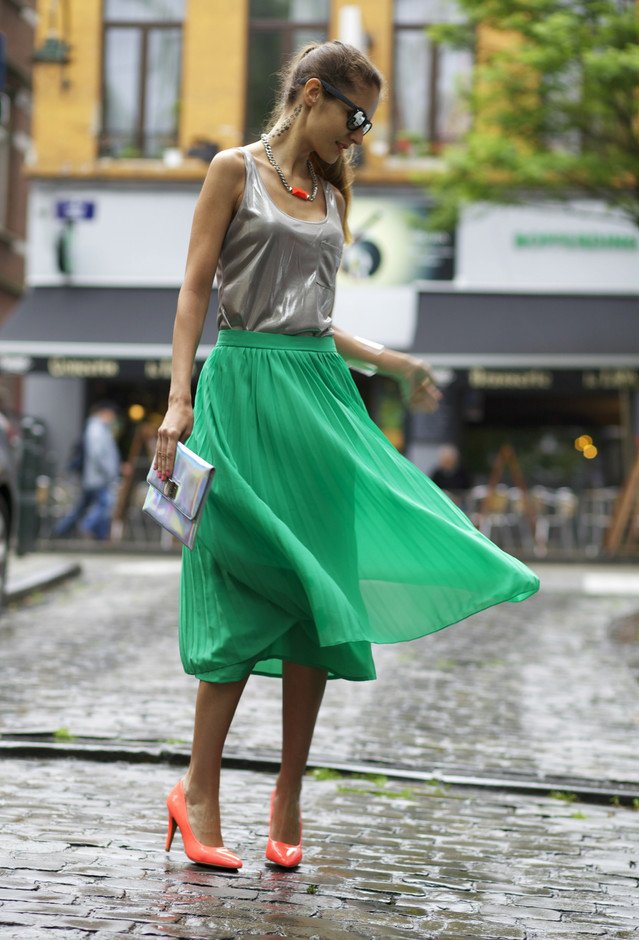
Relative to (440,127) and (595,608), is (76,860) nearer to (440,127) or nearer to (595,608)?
(595,608)

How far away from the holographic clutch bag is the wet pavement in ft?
2.77

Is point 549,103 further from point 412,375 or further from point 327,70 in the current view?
point 327,70

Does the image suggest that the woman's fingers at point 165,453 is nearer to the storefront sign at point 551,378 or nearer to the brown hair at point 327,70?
the brown hair at point 327,70

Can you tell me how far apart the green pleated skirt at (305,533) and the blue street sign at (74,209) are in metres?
21.3

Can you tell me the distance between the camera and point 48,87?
25.6m

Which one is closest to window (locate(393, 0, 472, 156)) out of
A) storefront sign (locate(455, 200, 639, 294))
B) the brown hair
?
storefront sign (locate(455, 200, 639, 294))

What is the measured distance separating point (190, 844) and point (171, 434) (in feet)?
3.33

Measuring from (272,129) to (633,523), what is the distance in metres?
17.0

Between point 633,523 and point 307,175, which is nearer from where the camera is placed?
point 307,175

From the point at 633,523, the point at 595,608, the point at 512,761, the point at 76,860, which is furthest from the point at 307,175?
the point at 633,523

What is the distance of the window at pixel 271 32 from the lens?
82.0 ft

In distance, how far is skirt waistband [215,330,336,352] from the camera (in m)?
3.98

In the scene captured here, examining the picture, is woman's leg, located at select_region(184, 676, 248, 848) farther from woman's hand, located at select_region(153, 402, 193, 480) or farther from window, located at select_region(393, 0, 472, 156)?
window, located at select_region(393, 0, 472, 156)

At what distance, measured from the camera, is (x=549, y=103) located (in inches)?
808
